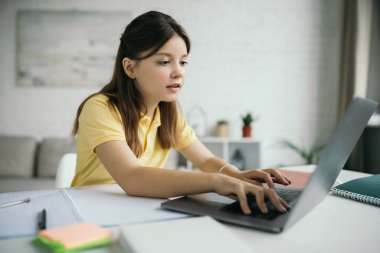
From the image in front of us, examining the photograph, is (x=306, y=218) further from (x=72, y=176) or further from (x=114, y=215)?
(x=72, y=176)

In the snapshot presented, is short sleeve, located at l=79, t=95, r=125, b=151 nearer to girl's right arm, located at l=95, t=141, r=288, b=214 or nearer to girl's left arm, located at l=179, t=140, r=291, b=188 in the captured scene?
girl's right arm, located at l=95, t=141, r=288, b=214

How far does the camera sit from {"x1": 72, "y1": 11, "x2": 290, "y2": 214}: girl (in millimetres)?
854

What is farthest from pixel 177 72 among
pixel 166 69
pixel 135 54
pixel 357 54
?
pixel 357 54

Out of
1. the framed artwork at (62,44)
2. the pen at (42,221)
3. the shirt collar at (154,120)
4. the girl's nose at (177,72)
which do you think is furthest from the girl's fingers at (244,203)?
the framed artwork at (62,44)

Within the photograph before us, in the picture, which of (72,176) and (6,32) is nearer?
(72,176)

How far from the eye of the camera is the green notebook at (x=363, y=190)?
2.86 ft

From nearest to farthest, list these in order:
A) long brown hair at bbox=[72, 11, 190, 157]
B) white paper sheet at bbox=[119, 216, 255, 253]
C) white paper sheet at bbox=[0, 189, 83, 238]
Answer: white paper sheet at bbox=[119, 216, 255, 253], white paper sheet at bbox=[0, 189, 83, 238], long brown hair at bbox=[72, 11, 190, 157]

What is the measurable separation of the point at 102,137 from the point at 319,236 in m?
0.65

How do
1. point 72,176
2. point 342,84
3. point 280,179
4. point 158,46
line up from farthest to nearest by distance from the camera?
point 342,84
point 72,176
point 158,46
point 280,179

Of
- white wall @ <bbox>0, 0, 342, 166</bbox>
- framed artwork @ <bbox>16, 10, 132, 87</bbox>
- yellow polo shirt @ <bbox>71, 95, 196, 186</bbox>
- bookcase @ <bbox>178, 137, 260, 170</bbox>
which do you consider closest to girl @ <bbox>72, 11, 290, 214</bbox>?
yellow polo shirt @ <bbox>71, 95, 196, 186</bbox>

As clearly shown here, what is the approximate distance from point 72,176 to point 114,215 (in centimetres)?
67

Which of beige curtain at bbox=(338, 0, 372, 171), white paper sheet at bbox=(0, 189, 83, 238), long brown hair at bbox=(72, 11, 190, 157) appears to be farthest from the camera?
beige curtain at bbox=(338, 0, 372, 171)

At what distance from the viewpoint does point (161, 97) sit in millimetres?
1200

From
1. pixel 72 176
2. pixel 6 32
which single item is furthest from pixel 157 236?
pixel 6 32
